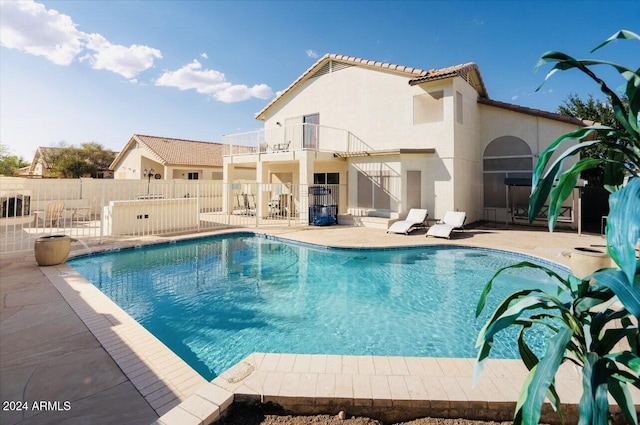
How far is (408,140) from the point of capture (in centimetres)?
1709

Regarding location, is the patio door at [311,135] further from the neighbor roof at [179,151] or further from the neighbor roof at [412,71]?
the neighbor roof at [179,151]

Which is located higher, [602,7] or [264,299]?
[602,7]

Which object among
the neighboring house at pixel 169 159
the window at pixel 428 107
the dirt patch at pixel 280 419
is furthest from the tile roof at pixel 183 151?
the dirt patch at pixel 280 419

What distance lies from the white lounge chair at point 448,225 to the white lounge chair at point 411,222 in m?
0.91

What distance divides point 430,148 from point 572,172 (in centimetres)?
1546

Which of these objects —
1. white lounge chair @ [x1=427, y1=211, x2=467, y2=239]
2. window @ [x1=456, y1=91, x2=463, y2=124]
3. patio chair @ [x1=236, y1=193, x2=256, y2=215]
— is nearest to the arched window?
window @ [x1=456, y1=91, x2=463, y2=124]

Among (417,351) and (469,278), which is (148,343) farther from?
(469,278)

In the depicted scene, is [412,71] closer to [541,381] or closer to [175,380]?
[175,380]

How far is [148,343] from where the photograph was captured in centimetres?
445

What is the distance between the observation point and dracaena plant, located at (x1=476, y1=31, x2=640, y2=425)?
1326 mm

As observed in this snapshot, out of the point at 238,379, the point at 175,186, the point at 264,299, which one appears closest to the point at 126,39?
the point at 175,186

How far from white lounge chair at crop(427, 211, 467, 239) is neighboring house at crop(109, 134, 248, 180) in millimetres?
20051

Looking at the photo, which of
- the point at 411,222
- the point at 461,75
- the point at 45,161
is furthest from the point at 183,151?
the point at 461,75

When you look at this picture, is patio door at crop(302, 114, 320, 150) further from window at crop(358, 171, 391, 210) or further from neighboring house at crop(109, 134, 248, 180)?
neighboring house at crop(109, 134, 248, 180)
